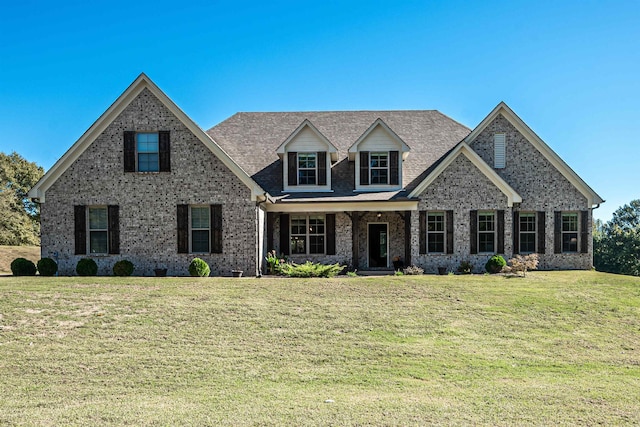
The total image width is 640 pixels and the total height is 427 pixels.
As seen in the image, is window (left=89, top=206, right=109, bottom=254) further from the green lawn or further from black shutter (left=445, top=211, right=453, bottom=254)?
black shutter (left=445, top=211, right=453, bottom=254)

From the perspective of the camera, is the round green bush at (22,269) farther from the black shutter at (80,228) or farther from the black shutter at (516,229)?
the black shutter at (516,229)

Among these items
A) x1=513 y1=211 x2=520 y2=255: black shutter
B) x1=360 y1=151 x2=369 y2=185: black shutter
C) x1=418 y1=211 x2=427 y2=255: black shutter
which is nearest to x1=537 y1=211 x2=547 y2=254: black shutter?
x1=513 y1=211 x2=520 y2=255: black shutter

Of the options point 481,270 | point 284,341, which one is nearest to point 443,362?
point 284,341

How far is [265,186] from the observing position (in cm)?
2234

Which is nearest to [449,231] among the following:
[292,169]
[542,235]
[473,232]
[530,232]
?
[473,232]

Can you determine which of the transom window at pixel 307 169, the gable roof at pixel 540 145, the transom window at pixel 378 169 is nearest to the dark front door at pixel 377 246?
the transom window at pixel 378 169

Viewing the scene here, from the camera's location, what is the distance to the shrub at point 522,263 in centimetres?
1888

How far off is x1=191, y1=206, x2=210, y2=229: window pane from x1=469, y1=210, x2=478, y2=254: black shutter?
36.4ft

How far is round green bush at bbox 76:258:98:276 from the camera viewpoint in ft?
60.0

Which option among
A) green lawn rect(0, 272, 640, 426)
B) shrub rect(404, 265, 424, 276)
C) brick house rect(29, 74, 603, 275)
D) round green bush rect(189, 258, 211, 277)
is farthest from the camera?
shrub rect(404, 265, 424, 276)

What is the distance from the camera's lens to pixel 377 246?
22.5 m

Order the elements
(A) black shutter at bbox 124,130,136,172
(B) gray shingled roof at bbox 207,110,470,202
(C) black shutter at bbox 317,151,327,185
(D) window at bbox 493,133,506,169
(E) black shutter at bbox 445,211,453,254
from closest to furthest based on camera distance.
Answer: (A) black shutter at bbox 124,130,136,172 → (E) black shutter at bbox 445,211,453,254 → (C) black shutter at bbox 317,151,327,185 → (D) window at bbox 493,133,506,169 → (B) gray shingled roof at bbox 207,110,470,202

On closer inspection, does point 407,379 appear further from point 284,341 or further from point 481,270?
point 481,270

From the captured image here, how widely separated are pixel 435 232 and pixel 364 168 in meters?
4.32
